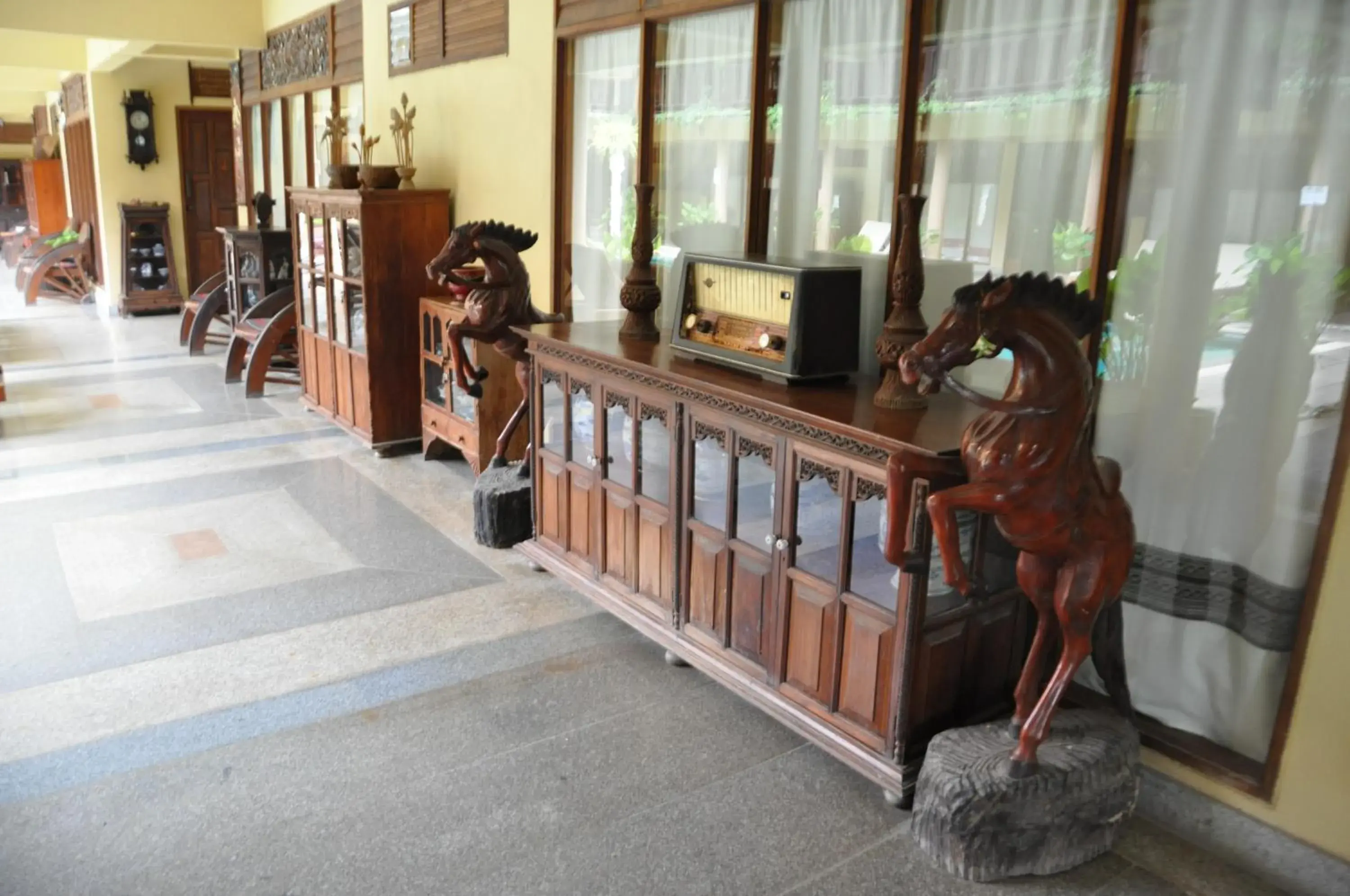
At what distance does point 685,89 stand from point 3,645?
302cm

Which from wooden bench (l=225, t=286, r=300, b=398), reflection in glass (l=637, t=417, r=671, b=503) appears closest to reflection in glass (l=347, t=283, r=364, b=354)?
wooden bench (l=225, t=286, r=300, b=398)

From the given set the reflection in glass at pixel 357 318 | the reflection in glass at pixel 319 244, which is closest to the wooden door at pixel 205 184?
the reflection in glass at pixel 319 244

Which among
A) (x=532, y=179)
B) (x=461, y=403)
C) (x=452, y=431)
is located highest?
(x=532, y=179)

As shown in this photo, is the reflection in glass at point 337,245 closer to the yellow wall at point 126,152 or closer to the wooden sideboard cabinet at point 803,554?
the wooden sideboard cabinet at point 803,554

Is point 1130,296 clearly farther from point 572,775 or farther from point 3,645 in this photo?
point 3,645

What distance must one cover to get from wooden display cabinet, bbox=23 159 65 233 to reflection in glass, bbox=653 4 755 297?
44.4 feet

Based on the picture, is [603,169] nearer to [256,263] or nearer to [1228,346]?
[1228,346]

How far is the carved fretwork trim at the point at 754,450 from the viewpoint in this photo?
8.59 feet

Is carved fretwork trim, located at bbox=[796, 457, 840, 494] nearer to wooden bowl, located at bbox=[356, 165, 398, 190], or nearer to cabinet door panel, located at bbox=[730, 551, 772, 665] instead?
cabinet door panel, located at bbox=[730, 551, 772, 665]

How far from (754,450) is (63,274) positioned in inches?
447

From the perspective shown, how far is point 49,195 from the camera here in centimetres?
1439

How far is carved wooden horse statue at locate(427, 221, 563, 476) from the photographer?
3652 mm

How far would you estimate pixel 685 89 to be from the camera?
12.3ft

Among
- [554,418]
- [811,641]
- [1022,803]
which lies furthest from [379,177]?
[1022,803]
